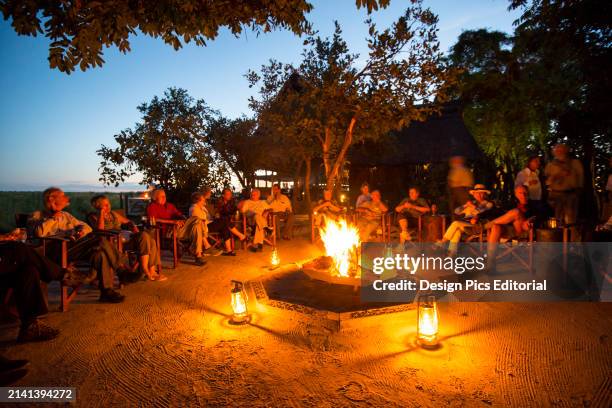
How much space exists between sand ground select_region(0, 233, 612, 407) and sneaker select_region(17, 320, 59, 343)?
0.22 ft

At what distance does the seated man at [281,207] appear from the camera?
330 inches

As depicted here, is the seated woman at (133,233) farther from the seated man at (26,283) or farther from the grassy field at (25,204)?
the grassy field at (25,204)

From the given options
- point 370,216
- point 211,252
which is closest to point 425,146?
point 370,216

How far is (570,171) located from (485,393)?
197 inches

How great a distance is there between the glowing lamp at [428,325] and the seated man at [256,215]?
4.74 m

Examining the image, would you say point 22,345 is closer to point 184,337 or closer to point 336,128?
point 184,337

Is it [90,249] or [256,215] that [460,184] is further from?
[90,249]

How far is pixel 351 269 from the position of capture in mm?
4402

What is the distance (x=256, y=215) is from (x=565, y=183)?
5.45 meters

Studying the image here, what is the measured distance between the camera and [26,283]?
302 cm

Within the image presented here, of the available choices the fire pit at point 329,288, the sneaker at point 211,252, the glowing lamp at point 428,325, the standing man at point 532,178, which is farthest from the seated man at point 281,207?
the glowing lamp at point 428,325

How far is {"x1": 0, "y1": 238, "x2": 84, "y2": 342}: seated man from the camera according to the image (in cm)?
297

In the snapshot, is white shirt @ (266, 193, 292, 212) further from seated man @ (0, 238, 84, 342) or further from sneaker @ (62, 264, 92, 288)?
seated man @ (0, 238, 84, 342)

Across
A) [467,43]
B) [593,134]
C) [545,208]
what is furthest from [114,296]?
[467,43]
